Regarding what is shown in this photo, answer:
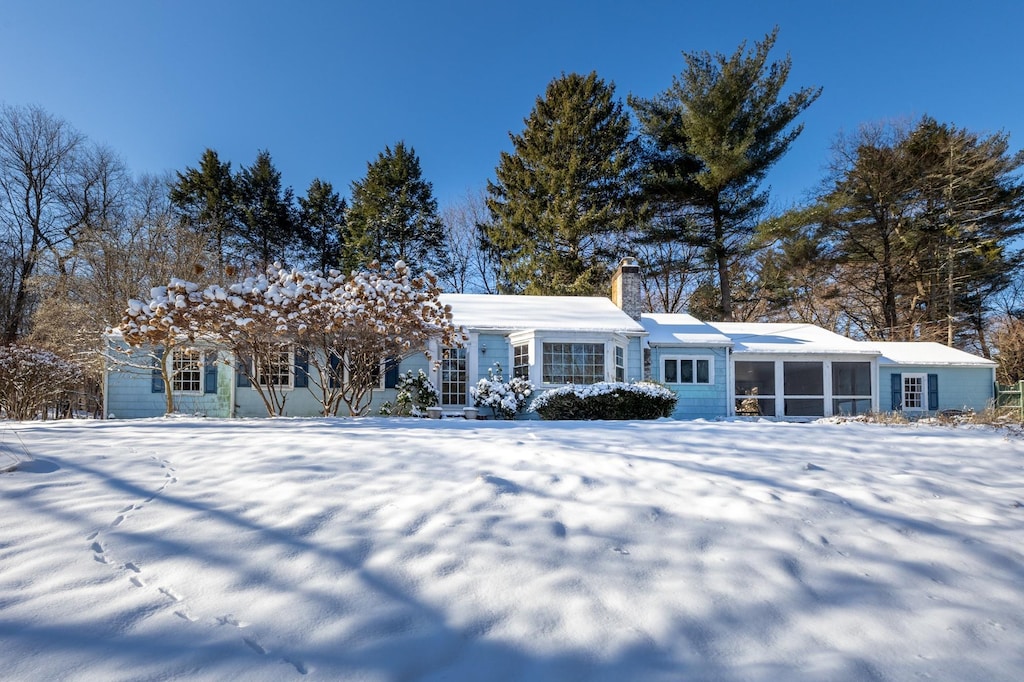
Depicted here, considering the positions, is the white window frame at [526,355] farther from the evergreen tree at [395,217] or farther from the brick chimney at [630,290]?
the evergreen tree at [395,217]

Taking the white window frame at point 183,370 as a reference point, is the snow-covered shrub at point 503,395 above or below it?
below

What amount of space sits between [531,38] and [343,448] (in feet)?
45.3

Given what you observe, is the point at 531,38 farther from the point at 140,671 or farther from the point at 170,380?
the point at 140,671

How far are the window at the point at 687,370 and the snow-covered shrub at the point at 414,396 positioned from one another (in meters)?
6.54

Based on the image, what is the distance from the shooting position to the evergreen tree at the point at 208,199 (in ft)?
80.1

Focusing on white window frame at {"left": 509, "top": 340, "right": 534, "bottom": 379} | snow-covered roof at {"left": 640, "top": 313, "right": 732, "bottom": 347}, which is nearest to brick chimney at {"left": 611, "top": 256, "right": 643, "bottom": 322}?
snow-covered roof at {"left": 640, "top": 313, "right": 732, "bottom": 347}

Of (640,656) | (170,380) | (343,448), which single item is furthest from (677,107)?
(640,656)

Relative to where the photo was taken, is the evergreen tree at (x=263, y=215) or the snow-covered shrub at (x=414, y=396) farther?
the evergreen tree at (x=263, y=215)

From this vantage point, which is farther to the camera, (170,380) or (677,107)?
(677,107)

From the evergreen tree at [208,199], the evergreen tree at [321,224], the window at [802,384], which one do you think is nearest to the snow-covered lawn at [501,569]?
the window at [802,384]

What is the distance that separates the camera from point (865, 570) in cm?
231

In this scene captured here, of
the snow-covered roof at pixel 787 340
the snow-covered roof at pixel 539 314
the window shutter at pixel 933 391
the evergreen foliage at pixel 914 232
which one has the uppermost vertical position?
the evergreen foliage at pixel 914 232

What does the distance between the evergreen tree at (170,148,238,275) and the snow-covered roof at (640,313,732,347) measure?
20504 mm

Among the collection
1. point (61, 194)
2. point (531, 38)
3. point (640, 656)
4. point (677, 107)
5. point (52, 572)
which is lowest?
point (640, 656)
